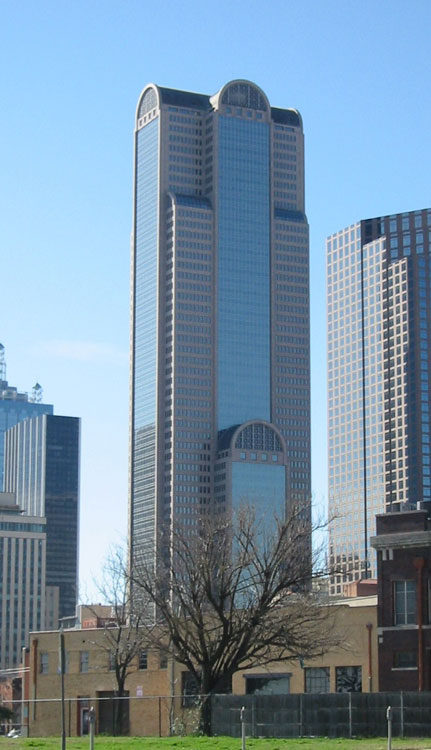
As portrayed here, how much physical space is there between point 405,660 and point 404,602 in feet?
9.56

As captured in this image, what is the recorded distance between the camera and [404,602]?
69625 millimetres

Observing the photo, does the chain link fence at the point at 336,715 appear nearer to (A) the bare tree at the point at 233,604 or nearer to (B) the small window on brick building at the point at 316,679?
(A) the bare tree at the point at 233,604

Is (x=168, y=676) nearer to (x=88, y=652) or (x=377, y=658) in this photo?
(x=88, y=652)

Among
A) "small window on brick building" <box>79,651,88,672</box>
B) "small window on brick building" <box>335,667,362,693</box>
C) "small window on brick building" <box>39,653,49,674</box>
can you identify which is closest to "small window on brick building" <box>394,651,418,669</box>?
"small window on brick building" <box>335,667,362,693</box>

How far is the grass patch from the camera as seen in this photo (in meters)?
44.4

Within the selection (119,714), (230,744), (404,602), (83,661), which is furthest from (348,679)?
(230,744)

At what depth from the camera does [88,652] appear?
291 ft

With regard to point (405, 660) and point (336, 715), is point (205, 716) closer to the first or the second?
point (336, 715)

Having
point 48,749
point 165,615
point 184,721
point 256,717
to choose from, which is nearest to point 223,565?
point 165,615

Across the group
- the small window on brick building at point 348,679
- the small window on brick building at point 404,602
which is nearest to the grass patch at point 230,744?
the small window on brick building at point 404,602

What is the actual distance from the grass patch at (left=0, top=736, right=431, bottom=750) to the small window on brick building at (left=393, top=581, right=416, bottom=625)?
65.4 feet

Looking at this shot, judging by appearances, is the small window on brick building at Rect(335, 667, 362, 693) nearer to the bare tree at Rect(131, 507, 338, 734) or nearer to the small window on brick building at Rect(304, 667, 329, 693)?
the small window on brick building at Rect(304, 667, 329, 693)

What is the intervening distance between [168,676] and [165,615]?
66.0 feet

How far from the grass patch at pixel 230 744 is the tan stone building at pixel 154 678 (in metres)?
10.5
